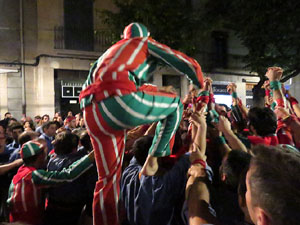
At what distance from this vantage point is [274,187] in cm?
98

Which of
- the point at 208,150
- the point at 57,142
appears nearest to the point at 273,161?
the point at 208,150

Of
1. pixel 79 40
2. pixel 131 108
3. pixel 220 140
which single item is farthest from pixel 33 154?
pixel 79 40

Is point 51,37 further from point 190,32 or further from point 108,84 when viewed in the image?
point 108,84

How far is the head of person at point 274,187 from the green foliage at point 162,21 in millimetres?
11030

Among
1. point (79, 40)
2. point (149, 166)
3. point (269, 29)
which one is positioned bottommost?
point (149, 166)

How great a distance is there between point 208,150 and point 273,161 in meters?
1.81

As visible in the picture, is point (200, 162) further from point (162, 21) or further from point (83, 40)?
point (83, 40)

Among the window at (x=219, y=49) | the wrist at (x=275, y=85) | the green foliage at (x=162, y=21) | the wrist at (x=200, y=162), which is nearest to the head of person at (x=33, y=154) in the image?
the wrist at (x=200, y=162)

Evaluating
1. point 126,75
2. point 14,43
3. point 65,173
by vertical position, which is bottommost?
point 65,173

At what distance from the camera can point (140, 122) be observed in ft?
6.87

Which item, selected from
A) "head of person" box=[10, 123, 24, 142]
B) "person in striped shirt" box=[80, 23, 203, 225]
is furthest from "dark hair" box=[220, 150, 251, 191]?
"head of person" box=[10, 123, 24, 142]

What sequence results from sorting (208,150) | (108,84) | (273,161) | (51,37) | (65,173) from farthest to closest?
Answer: (51,37)
(208,150)
(65,173)
(108,84)
(273,161)

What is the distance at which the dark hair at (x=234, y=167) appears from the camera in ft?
5.60

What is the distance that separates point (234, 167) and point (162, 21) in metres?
10.9
